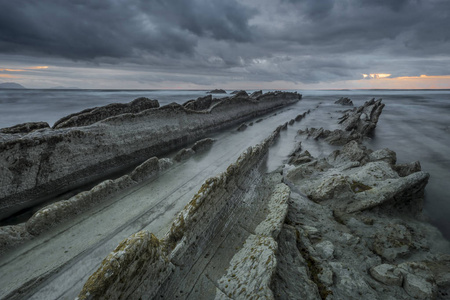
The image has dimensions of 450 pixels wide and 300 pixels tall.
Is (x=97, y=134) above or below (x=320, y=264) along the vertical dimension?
above

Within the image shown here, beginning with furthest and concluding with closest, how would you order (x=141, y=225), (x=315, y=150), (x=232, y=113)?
(x=232, y=113) → (x=315, y=150) → (x=141, y=225)

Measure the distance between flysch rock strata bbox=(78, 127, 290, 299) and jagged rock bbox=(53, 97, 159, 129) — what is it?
17.2 ft

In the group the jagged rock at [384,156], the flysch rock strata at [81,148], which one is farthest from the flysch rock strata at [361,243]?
the flysch rock strata at [81,148]

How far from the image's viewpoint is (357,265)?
3227 mm

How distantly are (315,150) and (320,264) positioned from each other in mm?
8075

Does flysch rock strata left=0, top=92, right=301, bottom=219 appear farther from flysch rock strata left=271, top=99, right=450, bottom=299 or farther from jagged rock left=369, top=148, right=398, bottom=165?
jagged rock left=369, top=148, right=398, bottom=165

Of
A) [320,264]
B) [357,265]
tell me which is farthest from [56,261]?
[357,265]

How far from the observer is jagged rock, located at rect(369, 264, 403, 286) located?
9.50 ft

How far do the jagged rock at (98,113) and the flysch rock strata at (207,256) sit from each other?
5.25m

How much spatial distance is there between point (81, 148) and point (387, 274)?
22.2 feet

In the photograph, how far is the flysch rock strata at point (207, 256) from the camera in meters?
2.17

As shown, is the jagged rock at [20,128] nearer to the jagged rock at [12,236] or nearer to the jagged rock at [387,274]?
the jagged rock at [12,236]

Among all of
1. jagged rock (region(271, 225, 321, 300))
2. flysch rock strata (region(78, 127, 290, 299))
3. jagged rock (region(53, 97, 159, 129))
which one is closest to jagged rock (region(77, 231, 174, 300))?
flysch rock strata (region(78, 127, 290, 299))

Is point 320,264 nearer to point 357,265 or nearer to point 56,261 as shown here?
point 357,265
